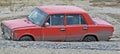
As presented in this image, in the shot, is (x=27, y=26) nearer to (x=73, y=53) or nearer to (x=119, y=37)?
(x=73, y=53)

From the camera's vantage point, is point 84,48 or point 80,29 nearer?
point 84,48

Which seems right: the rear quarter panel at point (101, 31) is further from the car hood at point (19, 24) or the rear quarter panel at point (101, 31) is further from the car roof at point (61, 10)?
the car hood at point (19, 24)

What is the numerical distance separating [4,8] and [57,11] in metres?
13.7

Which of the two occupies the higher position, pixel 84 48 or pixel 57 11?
pixel 57 11

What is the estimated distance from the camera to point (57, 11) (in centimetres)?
1562

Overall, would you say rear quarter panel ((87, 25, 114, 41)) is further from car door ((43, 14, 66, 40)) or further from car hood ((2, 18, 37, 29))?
car hood ((2, 18, 37, 29))

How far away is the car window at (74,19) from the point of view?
1564 centimetres

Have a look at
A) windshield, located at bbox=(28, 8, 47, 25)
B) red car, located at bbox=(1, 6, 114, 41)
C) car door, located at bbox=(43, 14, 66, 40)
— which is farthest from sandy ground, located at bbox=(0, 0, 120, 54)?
windshield, located at bbox=(28, 8, 47, 25)

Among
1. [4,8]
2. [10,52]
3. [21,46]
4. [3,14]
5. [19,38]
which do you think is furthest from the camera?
[4,8]

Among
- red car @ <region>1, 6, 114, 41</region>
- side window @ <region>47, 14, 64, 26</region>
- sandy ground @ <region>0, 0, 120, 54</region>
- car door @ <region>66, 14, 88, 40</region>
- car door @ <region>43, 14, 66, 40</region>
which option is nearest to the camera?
red car @ <region>1, 6, 114, 41</region>

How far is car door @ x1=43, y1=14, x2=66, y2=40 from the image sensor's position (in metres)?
15.2

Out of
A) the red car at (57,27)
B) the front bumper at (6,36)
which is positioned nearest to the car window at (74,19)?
the red car at (57,27)

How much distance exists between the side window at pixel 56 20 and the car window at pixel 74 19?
25 centimetres

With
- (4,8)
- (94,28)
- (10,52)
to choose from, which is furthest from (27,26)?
(4,8)
